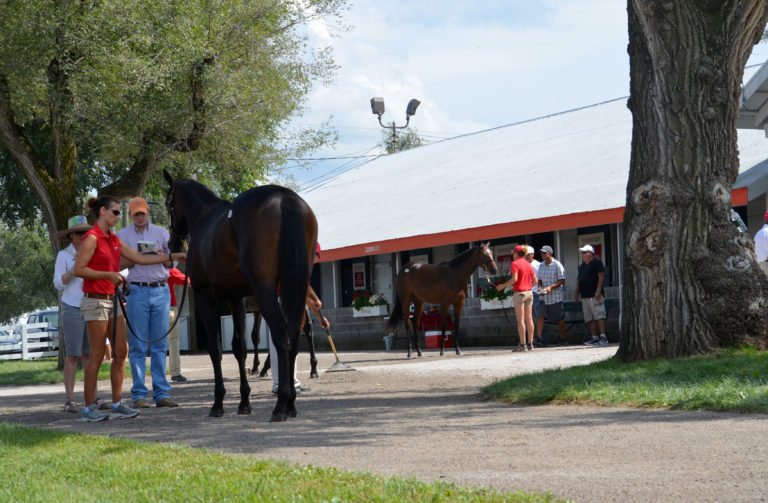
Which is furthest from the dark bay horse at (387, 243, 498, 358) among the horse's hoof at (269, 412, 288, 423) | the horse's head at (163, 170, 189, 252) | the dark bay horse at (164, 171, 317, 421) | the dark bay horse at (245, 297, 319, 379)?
the horse's hoof at (269, 412, 288, 423)

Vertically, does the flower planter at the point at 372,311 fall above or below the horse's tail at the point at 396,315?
above

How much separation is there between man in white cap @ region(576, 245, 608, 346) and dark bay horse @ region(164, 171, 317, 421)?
11.3 metres

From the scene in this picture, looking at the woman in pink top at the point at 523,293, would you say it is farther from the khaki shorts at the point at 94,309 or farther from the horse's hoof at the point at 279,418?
the horse's hoof at the point at 279,418

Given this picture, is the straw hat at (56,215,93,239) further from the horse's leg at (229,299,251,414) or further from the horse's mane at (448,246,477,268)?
the horse's mane at (448,246,477,268)

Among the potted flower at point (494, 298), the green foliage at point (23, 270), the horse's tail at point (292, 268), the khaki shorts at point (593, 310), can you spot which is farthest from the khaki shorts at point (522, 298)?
the green foliage at point (23, 270)

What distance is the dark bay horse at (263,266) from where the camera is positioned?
9414 mm

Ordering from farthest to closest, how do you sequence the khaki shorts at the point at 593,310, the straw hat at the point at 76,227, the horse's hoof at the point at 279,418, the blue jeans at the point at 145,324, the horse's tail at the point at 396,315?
the horse's tail at the point at 396,315, the khaki shorts at the point at 593,310, the blue jeans at the point at 145,324, the straw hat at the point at 76,227, the horse's hoof at the point at 279,418

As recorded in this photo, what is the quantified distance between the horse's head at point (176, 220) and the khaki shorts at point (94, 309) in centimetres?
156

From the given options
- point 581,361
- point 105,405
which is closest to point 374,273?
point 581,361

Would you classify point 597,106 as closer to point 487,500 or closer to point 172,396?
point 172,396

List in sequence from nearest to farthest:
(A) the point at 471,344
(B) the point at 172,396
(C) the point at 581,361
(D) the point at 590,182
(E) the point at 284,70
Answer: (B) the point at 172,396 → (C) the point at 581,361 → (E) the point at 284,70 → (D) the point at 590,182 → (A) the point at 471,344

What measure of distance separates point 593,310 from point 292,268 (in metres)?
12.6

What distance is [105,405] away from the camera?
458 inches

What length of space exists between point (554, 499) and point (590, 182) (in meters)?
20.0
